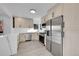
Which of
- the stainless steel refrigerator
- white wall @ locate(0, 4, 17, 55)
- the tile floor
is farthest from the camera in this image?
the tile floor

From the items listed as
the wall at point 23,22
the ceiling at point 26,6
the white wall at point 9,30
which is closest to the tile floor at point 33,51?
the white wall at point 9,30

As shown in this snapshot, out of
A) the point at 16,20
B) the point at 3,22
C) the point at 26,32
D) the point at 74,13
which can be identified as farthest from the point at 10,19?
the point at 74,13

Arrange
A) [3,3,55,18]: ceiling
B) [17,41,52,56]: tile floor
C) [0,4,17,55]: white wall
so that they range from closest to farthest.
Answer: [3,3,55,18]: ceiling → [0,4,17,55]: white wall → [17,41,52,56]: tile floor

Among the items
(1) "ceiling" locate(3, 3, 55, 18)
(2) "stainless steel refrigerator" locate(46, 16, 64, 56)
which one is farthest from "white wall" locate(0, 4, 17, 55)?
(2) "stainless steel refrigerator" locate(46, 16, 64, 56)

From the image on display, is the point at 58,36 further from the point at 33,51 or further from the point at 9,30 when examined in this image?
the point at 9,30

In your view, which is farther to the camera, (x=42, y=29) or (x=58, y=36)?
(x=42, y=29)

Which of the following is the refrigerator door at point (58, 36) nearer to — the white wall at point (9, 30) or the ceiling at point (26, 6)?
the ceiling at point (26, 6)

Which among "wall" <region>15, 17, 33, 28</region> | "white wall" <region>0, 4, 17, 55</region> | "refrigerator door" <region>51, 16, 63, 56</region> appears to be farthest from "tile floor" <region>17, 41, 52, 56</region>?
"wall" <region>15, 17, 33, 28</region>

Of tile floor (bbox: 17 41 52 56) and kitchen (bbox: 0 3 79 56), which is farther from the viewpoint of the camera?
tile floor (bbox: 17 41 52 56)

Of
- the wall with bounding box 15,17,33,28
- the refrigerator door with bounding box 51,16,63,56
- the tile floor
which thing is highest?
the wall with bounding box 15,17,33,28

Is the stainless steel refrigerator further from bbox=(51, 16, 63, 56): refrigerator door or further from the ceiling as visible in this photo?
the ceiling

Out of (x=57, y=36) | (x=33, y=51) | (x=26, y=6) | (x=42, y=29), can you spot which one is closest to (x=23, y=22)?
(x=42, y=29)

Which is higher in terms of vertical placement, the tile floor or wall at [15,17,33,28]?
wall at [15,17,33,28]

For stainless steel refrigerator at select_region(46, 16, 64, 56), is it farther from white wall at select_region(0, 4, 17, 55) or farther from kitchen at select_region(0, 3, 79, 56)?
white wall at select_region(0, 4, 17, 55)
